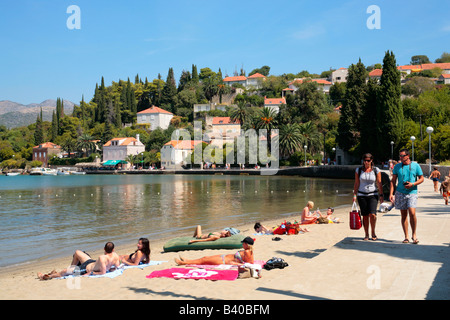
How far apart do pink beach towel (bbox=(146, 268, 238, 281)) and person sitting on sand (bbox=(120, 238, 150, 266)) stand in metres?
1.15

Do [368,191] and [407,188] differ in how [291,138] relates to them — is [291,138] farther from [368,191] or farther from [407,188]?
[407,188]

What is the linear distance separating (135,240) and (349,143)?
50.5 meters

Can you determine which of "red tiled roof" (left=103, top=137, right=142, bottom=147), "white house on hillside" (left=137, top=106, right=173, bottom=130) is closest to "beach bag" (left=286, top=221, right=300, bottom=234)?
"red tiled roof" (left=103, top=137, right=142, bottom=147)

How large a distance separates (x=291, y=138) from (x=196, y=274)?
220ft

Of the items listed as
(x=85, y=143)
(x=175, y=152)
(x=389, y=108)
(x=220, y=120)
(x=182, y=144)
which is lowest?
(x=175, y=152)

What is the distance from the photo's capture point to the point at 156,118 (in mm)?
125375

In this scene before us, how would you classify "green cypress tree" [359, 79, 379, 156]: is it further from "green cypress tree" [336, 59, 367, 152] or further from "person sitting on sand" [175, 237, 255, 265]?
"person sitting on sand" [175, 237, 255, 265]

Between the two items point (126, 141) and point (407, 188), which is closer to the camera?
point (407, 188)

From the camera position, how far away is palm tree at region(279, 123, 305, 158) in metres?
73.2

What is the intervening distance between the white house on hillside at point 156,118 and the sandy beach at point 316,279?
382ft

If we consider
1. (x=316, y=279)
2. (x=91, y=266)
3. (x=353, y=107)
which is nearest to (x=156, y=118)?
(x=353, y=107)

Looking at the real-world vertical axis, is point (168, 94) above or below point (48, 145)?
above

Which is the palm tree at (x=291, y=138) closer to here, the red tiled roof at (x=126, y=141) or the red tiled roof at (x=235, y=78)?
the red tiled roof at (x=126, y=141)
